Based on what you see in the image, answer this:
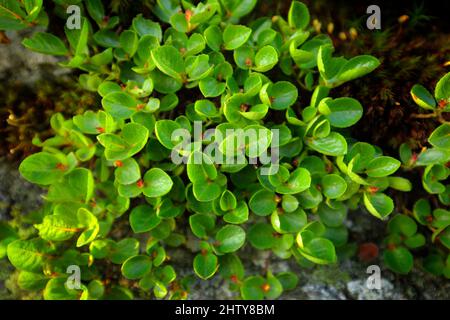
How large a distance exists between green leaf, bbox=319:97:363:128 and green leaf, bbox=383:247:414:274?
0.62 meters

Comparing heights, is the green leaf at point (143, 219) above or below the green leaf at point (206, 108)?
below

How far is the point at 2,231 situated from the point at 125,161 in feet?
2.05

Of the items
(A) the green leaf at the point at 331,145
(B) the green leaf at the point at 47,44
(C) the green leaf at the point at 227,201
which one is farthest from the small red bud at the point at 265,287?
(B) the green leaf at the point at 47,44

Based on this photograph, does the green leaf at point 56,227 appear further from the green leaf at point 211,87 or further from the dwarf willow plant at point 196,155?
the green leaf at point 211,87

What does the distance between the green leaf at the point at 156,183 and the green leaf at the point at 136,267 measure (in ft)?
0.95

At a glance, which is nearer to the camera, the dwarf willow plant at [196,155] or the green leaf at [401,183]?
the dwarf willow plant at [196,155]

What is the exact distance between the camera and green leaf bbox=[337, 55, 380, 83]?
1.68m

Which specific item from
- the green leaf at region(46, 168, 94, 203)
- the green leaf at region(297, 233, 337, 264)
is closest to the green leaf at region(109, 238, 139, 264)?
the green leaf at region(46, 168, 94, 203)

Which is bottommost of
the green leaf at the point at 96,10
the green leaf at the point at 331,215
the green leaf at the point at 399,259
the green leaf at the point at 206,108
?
the green leaf at the point at 399,259

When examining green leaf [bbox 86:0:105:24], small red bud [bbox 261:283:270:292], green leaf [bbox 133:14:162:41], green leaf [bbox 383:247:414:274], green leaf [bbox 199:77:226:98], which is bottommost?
small red bud [bbox 261:283:270:292]

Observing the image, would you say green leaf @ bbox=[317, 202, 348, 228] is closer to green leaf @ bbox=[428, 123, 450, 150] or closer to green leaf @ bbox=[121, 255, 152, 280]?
green leaf @ bbox=[428, 123, 450, 150]

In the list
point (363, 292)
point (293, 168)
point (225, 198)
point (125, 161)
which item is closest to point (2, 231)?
point (125, 161)

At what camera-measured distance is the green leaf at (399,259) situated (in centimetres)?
188
